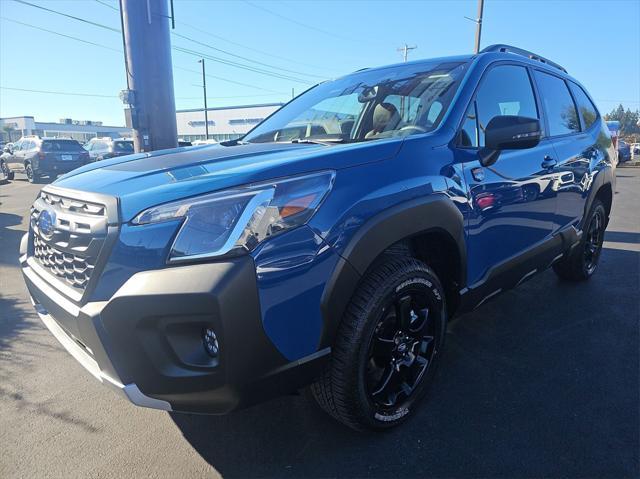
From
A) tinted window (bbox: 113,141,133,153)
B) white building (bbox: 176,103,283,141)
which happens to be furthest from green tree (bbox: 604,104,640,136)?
tinted window (bbox: 113,141,133,153)

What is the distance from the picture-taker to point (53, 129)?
260 ft

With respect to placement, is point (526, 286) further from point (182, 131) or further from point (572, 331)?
point (182, 131)

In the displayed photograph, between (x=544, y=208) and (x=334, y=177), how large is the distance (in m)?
1.95

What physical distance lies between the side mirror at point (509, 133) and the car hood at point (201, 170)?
622mm

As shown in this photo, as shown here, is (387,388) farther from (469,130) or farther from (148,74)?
(148,74)

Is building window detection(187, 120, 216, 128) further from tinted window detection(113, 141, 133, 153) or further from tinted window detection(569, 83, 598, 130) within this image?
tinted window detection(569, 83, 598, 130)

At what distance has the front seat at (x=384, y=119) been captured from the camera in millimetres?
2473

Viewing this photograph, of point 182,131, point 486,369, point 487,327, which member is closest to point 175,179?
point 486,369

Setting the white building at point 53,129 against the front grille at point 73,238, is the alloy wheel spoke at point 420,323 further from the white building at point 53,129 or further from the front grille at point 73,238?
the white building at point 53,129

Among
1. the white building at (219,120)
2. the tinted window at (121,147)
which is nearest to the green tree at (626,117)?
the white building at (219,120)

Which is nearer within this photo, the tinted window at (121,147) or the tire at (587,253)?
the tire at (587,253)

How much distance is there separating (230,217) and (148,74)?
23.2ft

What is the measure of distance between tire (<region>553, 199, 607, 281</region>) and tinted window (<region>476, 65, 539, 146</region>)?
148cm

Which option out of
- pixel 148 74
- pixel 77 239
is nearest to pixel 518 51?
pixel 77 239
